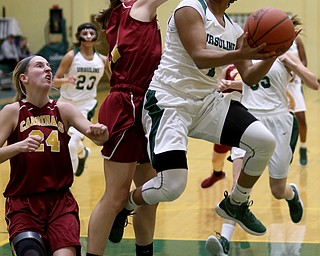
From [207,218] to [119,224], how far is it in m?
2.19

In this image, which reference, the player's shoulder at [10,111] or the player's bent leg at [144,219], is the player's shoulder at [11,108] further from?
the player's bent leg at [144,219]

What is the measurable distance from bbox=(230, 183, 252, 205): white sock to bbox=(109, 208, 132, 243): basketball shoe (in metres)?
0.67

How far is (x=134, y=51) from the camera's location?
17.1 feet

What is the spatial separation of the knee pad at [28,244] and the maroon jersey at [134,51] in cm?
121

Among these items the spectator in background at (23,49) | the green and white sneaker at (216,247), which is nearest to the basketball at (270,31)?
the green and white sneaker at (216,247)

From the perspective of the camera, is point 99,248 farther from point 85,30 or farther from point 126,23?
point 85,30

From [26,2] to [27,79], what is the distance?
17.8m

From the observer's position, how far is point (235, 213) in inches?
213

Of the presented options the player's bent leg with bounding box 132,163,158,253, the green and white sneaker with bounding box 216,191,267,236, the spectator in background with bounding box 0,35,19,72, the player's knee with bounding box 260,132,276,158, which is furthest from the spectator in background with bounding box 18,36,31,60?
the player's knee with bounding box 260,132,276,158

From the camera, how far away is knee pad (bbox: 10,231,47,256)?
14.7 feet

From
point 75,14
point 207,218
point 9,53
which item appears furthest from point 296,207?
point 75,14

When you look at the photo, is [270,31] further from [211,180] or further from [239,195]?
[211,180]

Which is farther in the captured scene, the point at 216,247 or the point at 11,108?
the point at 216,247

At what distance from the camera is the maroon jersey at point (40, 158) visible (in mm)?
4746
